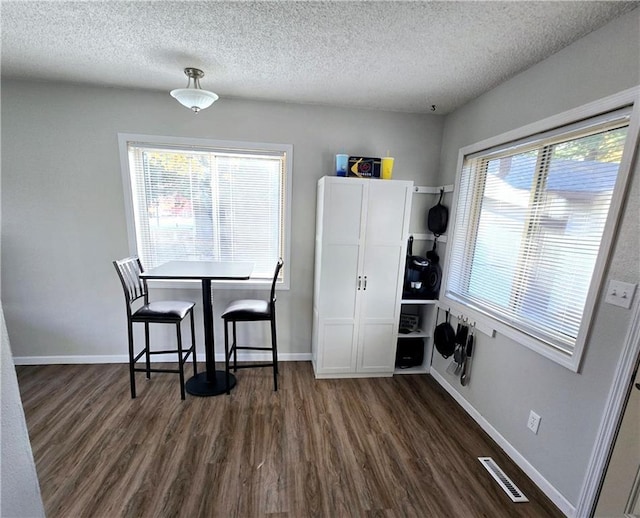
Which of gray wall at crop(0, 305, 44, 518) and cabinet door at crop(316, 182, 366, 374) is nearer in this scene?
gray wall at crop(0, 305, 44, 518)

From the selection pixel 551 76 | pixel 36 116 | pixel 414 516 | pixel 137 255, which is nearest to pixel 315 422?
pixel 414 516

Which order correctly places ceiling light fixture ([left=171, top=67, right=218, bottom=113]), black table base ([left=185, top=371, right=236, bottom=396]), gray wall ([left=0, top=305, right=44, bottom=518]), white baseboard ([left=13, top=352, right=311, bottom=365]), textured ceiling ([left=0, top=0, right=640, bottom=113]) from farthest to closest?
white baseboard ([left=13, top=352, right=311, bottom=365])
black table base ([left=185, top=371, right=236, bottom=396])
ceiling light fixture ([left=171, top=67, right=218, bottom=113])
textured ceiling ([left=0, top=0, right=640, bottom=113])
gray wall ([left=0, top=305, right=44, bottom=518])

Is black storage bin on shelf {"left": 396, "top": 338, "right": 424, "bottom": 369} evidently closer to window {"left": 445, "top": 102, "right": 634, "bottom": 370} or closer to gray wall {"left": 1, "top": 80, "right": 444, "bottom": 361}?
window {"left": 445, "top": 102, "right": 634, "bottom": 370}

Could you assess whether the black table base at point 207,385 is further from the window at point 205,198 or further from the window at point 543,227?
the window at point 543,227

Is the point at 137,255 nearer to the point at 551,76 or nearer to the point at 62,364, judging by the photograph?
the point at 62,364

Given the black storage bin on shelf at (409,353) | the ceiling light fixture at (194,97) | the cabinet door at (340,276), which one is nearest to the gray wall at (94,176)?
the cabinet door at (340,276)

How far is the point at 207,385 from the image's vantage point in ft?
7.93

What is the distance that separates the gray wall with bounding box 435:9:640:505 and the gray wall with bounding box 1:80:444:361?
3.36ft

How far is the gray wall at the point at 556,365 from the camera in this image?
1.30m

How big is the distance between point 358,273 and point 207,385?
1706 millimetres

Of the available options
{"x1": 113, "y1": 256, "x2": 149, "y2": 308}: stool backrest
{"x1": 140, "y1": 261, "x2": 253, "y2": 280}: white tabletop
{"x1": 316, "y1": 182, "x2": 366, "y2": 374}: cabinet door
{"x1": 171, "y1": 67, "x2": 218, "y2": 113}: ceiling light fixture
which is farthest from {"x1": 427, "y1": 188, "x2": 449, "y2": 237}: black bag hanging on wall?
{"x1": 113, "y1": 256, "x2": 149, "y2": 308}: stool backrest

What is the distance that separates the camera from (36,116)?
2330mm

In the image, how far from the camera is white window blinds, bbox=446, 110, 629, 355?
4.76 feet

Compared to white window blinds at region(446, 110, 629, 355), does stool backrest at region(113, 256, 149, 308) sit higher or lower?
lower
